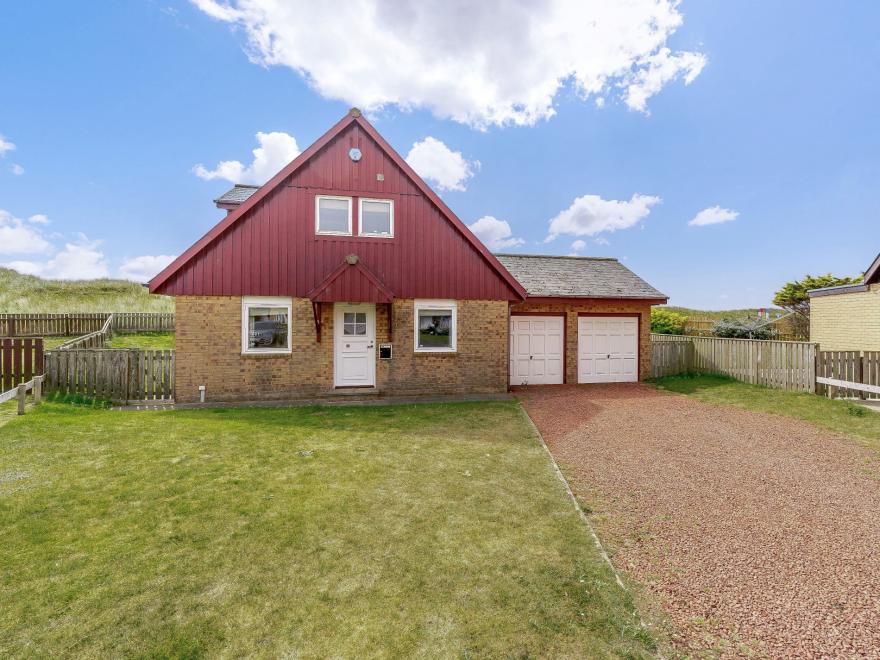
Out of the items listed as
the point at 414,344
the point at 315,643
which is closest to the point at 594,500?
the point at 315,643

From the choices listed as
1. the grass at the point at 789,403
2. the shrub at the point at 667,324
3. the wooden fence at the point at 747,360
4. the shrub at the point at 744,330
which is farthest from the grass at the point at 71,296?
the shrub at the point at 744,330

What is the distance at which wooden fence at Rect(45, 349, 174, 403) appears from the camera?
10.0 metres

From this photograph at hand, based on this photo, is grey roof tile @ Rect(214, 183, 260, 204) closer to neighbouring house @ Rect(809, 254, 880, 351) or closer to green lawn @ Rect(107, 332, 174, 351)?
green lawn @ Rect(107, 332, 174, 351)

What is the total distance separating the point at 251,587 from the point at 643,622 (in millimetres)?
3159

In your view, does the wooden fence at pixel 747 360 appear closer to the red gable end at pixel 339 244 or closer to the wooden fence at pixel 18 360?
the red gable end at pixel 339 244

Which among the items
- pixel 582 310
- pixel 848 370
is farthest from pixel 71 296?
pixel 848 370

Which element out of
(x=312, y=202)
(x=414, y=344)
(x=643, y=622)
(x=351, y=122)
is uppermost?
(x=351, y=122)

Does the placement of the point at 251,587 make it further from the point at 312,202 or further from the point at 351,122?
the point at 351,122

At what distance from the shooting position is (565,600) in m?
3.27

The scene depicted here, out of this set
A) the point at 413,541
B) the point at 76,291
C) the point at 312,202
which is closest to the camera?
the point at 413,541

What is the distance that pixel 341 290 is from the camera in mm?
10117

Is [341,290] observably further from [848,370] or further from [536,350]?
[848,370]

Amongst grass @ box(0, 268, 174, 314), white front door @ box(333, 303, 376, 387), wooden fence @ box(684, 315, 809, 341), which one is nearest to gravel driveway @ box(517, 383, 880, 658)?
white front door @ box(333, 303, 376, 387)

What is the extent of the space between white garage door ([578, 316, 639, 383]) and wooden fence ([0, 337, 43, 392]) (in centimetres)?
1581
